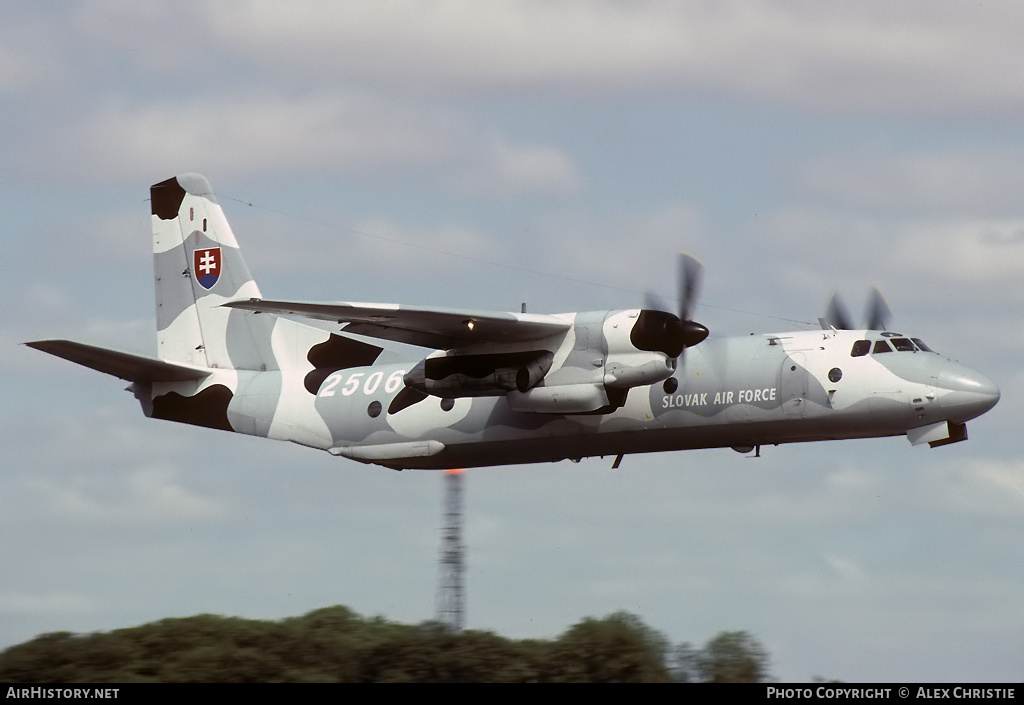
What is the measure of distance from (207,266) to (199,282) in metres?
0.44

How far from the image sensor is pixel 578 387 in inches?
1104

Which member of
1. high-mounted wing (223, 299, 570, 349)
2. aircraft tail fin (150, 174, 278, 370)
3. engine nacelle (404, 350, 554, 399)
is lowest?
engine nacelle (404, 350, 554, 399)

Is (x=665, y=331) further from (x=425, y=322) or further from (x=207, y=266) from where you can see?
(x=207, y=266)

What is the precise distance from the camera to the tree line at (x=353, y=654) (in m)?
26.2

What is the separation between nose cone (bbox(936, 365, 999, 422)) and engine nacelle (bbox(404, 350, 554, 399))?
24.1 feet

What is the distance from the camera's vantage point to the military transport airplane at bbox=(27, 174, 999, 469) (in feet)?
90.0

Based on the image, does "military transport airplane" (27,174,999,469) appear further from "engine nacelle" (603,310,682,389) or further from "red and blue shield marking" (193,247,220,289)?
"red and blue shield marking" (193,247,220,289)

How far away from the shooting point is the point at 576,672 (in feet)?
93.2

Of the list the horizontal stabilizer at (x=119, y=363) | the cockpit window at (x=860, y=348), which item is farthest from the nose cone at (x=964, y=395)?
the horizontal stabilizer at (x=119, y=363)

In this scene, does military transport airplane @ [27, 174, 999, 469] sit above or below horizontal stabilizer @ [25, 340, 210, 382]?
below

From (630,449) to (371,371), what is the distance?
20.4 ft

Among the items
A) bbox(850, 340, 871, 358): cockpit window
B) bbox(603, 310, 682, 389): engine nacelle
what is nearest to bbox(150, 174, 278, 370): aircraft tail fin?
bbox(603, 310, 682, 389): engine nacelle

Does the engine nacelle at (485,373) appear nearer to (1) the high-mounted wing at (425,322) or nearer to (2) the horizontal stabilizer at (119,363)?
(1) the high-mounted wing at (425,322)
